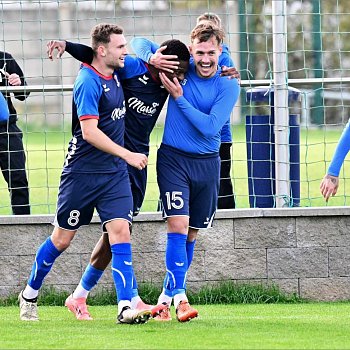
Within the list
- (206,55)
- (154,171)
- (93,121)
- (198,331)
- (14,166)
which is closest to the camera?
(198,331)

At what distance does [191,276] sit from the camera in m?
A: 9.57

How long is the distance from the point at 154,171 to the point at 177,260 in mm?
6263

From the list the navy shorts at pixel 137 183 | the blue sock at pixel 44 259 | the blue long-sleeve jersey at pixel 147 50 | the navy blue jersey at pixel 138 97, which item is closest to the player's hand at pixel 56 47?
the navy blue jersey at pixel 138 97

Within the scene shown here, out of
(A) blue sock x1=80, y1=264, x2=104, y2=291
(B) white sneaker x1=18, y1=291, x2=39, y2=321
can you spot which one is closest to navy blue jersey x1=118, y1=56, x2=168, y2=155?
(A) blue sock x1=80, y1=264, x2=104, y2=291

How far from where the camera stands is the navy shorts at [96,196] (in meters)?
7.68

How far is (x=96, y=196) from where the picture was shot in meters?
7.73

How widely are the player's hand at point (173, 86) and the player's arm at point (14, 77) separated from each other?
95.5 inches

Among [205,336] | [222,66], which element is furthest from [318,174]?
[205,336]

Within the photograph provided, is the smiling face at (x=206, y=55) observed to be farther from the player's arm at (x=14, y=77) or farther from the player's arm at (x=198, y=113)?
the player's arm at (x=14, y=77)

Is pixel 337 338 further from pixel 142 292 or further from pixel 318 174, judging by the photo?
pixel 318 174

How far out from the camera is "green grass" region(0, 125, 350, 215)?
10.9 metres

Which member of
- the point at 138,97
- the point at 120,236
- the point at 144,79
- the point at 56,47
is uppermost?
the point at 56,47

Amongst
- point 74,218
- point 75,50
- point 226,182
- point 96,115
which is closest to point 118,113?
point 96,115

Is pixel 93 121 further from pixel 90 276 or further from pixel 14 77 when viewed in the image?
pixel 14 77
